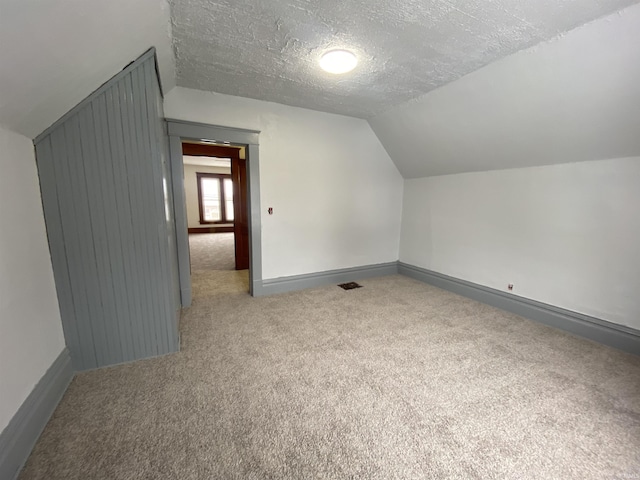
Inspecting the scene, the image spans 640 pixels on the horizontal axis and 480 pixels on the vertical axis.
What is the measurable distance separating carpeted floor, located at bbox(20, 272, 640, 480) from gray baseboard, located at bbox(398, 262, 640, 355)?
12cm

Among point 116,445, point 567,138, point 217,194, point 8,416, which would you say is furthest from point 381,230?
point 217,194

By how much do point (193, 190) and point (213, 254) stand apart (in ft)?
13.9

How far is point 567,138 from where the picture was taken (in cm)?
220

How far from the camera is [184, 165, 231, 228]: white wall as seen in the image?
8711 millimetres

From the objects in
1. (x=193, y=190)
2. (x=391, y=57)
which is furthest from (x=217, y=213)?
(x=391, y=57)

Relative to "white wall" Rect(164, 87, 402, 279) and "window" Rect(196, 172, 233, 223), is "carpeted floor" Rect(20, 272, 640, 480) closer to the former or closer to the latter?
"white wall" Rect(164, 87, 402, 279)

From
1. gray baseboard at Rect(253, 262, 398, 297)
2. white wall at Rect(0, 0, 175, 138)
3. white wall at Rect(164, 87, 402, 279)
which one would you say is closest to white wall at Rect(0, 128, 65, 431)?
white wall at Rect(0, 0, 175, 138)

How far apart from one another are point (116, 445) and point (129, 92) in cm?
206

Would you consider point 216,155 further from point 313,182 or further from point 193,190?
point 193,190

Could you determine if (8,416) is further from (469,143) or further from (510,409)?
(469,143)

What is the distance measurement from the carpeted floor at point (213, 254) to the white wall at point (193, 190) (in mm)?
1753

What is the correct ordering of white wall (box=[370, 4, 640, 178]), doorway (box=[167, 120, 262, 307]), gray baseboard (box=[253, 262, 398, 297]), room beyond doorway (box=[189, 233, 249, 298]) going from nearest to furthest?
1. white wall (box=[370, 4, 640, 178])
2. doorway (box=[167, 120, 262, 307])
3. gray baseboard (box=[253, 262, 398, 297])
4. room beyond doorway (box=[189, 233, 249, 298])

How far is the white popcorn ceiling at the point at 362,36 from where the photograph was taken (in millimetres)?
1480

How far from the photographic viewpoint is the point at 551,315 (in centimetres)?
254
